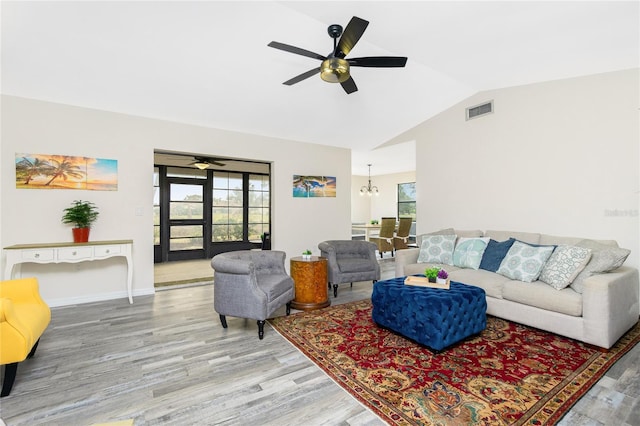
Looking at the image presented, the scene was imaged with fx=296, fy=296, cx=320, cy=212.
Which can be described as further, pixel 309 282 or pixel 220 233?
pixel 220 233

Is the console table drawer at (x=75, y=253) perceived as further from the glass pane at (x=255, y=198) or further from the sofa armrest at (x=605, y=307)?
the sofa armrest at (x=605, y=307)

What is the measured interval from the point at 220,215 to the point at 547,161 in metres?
6.91

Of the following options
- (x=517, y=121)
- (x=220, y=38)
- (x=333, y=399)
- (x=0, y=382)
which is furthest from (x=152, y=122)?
(x=517, y=121)

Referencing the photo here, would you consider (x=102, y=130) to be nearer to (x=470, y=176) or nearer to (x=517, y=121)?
(x=470, y=176)

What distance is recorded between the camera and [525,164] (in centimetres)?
419

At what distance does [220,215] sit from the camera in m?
7.83

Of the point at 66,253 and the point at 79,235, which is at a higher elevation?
the point at 79,235

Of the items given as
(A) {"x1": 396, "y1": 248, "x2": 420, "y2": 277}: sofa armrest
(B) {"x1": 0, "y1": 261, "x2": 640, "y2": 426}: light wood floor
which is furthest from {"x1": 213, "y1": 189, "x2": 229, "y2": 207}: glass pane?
(A) {"x1": 396, "y1": 248, "x2": 420, "y2": 277}: sofa armrest

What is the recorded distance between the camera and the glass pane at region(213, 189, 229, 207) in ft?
25.5

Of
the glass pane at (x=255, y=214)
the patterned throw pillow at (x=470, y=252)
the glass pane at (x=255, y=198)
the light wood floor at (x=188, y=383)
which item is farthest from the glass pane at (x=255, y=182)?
the patterned throw pillow at (x=470, y=252)

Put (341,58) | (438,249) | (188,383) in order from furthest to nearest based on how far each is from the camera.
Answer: (438,249), (341,58), (188,383)

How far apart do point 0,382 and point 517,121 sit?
20.0 ft

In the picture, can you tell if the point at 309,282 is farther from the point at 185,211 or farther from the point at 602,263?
the point at 185,211

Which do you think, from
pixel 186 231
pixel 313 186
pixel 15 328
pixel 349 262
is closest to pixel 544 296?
pixel 349 262
